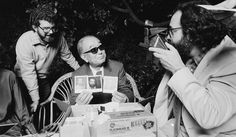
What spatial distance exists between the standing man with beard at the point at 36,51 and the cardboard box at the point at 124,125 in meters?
1.61

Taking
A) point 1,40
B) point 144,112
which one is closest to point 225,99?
point 144,112

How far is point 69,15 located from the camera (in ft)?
12.4

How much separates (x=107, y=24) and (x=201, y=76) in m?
2.48

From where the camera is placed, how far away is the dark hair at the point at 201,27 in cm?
156

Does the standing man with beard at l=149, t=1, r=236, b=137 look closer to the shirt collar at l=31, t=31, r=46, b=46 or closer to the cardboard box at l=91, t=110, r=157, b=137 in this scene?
the cardboard box at l=91, t=110, r=157, b=137

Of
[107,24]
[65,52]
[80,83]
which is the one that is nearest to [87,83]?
[80,83]

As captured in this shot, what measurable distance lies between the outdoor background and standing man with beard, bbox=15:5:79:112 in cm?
45

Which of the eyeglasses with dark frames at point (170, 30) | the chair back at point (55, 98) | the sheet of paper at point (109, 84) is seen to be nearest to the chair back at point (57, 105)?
the chair back at point (55, 98)

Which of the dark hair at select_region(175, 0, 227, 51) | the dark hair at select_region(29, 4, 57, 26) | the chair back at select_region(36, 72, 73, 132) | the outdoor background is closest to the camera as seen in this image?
the dark hair at select_region(175, 0, 227, 51)

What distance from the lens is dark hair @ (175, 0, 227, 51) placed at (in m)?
1.56

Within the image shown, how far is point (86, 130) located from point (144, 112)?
0.34 m

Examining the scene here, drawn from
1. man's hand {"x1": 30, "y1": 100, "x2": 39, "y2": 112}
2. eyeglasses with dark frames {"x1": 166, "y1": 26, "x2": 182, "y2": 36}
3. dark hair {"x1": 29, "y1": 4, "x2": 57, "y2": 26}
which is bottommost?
man's hand {"x1": 30, "y1": 100, "x2": 39, "y2": 112}

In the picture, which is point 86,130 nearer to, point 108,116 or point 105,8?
point 108,116

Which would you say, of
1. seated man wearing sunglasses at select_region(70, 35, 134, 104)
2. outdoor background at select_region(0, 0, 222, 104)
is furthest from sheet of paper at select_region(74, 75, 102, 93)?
outdoor background at select_region(0, 0, 222, 104)
